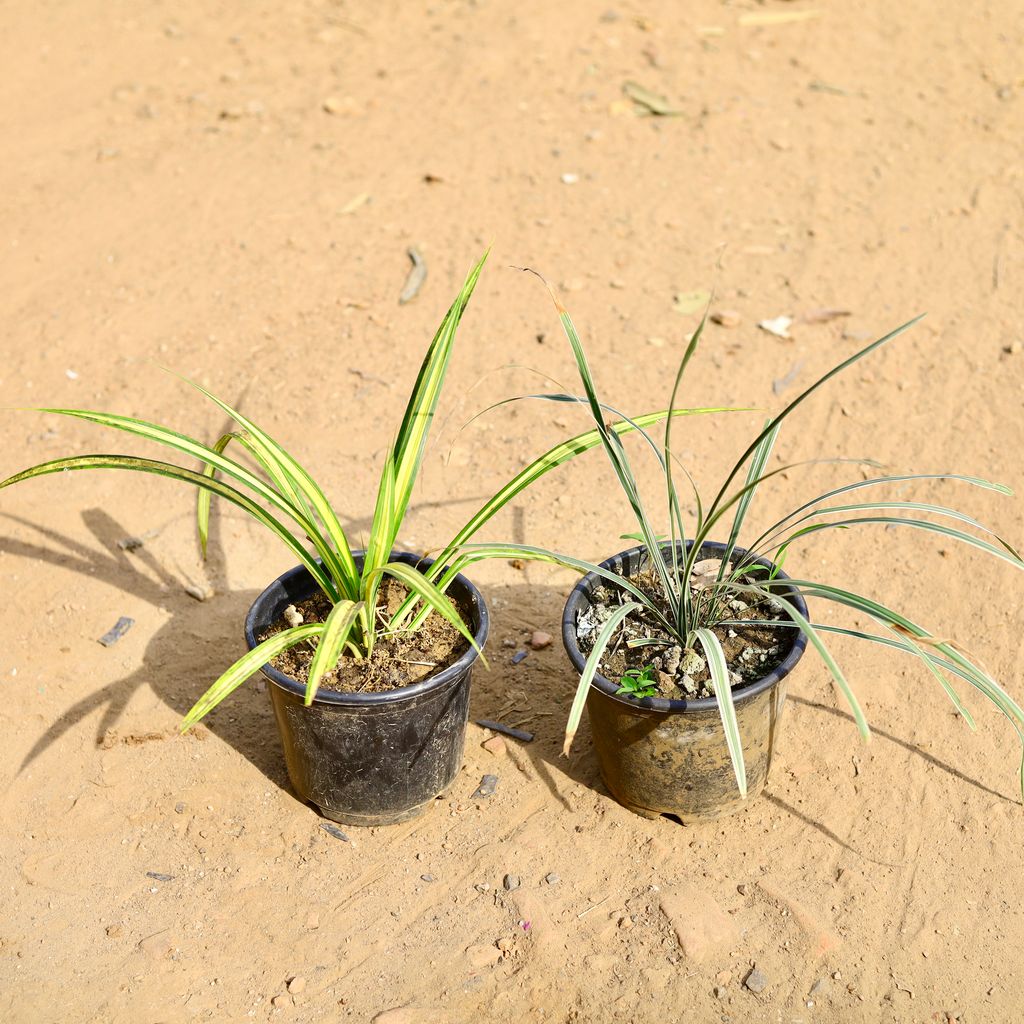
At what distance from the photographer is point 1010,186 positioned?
460 centimetres

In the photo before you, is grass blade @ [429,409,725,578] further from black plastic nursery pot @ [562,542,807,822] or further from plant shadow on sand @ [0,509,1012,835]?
plant shadow on sand @ [0,509,1012,835]

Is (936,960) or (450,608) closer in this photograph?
(450,608)

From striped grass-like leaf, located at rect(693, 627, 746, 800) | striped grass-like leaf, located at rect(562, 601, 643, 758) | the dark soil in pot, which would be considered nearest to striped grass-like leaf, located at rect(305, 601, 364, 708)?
the dark soil in pot

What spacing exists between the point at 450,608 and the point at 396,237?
269cm

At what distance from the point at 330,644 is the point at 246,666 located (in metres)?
0.19

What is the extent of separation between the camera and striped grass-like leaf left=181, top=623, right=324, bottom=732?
6.87ft

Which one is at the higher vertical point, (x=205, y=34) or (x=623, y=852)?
(x=205, y=34)

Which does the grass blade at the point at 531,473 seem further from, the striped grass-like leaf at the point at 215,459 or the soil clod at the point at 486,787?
the soil clod at the point at 486,787

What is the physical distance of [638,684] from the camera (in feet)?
7.66

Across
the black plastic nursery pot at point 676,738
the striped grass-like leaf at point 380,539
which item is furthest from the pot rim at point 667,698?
the striped grass-like leaf at point 380,539

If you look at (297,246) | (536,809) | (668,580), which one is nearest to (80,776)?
(536,809)

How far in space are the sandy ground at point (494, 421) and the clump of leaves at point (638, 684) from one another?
0.41m

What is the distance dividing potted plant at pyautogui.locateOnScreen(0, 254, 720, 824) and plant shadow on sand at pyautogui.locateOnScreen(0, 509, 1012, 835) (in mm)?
268

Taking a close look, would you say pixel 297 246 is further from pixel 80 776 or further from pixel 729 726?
pixel 729 726
